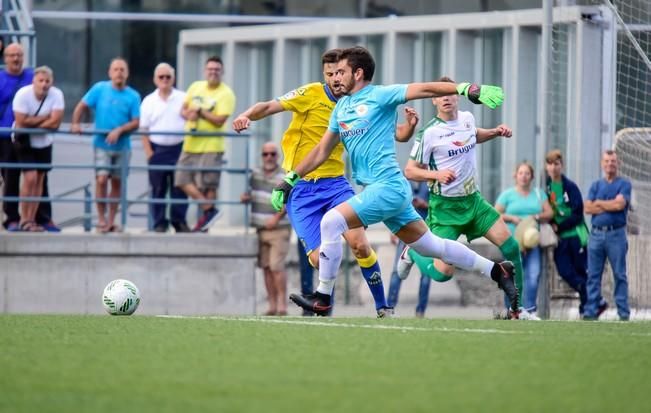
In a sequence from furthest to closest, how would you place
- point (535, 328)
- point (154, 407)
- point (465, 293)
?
point (465, 293) < point (535, 328) < point (154, 407)

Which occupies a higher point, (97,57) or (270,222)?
(97,57)

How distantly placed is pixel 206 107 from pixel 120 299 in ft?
19.7

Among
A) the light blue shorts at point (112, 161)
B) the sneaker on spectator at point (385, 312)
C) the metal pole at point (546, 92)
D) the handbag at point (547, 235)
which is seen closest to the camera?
the sneaker on spectator at point (385, 312)

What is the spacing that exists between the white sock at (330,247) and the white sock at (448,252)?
64 centimetres

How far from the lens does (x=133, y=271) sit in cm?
1750

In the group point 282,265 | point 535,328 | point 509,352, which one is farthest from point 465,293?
point 509,352

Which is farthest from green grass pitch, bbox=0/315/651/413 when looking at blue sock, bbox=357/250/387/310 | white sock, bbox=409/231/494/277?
blue sock, bbox=357/250/387/310

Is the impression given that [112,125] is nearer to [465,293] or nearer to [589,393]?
[465,293]

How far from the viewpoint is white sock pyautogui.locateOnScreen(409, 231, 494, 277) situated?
11.2 m

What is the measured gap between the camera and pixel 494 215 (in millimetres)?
12531

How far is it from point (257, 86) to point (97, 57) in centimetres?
333

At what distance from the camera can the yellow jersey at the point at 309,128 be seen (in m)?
11.9

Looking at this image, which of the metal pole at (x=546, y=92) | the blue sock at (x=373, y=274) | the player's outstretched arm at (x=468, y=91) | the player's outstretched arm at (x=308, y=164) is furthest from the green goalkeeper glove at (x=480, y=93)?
the metal pole at (x=546, y=92)

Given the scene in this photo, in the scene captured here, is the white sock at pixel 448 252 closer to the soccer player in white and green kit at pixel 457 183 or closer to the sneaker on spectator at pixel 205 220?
the soccer player in white and green kit at pixel 457 183
